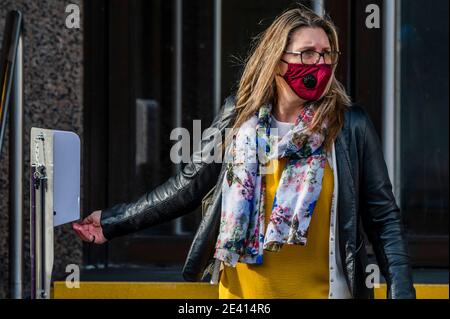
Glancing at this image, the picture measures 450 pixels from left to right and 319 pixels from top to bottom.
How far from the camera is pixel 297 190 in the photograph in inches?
130

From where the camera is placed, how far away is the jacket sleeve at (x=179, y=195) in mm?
3520

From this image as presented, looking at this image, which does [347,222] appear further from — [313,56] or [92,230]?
[92,230]

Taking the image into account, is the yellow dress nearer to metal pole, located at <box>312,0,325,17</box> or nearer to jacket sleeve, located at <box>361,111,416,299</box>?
jacket sleeve, located at <box>361,111,416,299</box>

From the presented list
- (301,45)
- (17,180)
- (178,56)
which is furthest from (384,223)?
(178,56)

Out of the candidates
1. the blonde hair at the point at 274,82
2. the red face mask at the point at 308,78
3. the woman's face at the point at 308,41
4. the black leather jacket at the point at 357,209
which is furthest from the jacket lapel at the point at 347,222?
the woman's face at the point at 308,41

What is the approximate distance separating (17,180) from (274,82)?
6.08ft

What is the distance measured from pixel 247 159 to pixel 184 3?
9.37 ft

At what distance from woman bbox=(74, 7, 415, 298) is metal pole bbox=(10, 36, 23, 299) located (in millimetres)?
1608

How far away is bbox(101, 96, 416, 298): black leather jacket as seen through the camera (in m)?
→ 3.30

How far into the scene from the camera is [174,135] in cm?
605

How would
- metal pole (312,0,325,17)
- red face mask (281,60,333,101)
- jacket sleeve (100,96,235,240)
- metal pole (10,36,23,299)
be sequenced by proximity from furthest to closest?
metal pole (312,0,325,17) < metal pole (10,36,23,299) < jacket sleeve (100,96,235,240) < red face mask (281,60,333,101)

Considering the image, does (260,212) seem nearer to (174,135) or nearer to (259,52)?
(259,52)

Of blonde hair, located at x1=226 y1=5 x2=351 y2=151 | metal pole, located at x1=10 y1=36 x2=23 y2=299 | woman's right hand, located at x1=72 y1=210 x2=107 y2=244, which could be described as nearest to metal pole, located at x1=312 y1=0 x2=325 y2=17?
metal pole, located at x1=10 y1=36 x2=23 y2=299

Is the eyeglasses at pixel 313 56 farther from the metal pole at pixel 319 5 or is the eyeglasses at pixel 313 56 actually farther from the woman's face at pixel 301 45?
the metal pole at pixel 319 5
